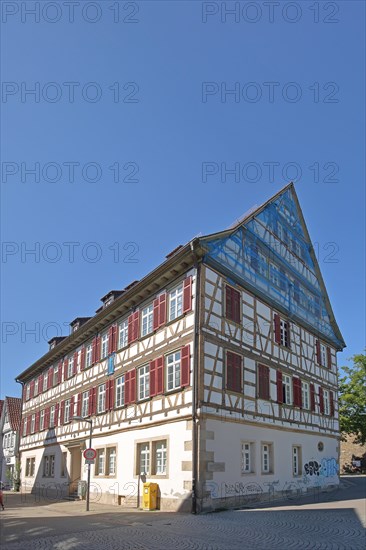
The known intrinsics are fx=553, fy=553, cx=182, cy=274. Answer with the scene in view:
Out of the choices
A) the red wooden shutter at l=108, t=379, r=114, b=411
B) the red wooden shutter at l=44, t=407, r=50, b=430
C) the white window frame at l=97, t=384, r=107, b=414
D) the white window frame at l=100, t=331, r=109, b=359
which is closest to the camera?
the red wooden shutter at l=108, t=379, r=114, b=411

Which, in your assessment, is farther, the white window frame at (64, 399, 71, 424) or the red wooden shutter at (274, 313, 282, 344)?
the white window frame at (64, 399, 71, 424)

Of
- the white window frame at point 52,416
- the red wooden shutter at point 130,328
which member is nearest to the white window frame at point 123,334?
the red wooden shutter at point 130,328

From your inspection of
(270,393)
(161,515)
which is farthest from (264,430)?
(161,515)

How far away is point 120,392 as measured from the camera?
81.1ft

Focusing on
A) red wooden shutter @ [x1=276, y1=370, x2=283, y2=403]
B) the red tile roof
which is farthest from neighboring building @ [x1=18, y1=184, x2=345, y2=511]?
the red tile roof

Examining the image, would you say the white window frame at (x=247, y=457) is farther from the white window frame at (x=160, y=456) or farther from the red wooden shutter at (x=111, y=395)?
the red wooden shutter at (x=111, y=395)

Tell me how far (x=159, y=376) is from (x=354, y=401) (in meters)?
23.2

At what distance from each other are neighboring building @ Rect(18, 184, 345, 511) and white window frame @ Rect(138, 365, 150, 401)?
91 millimetres

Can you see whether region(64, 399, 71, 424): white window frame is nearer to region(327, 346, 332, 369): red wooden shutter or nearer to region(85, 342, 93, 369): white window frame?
region(85, 342, 93, 369): white window frame

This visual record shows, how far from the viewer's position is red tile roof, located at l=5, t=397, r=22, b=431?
47.2m

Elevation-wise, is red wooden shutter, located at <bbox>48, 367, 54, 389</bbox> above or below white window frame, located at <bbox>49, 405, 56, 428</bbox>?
above

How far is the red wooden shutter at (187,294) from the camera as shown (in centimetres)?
2008

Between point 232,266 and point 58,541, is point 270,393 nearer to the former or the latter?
point 232,266

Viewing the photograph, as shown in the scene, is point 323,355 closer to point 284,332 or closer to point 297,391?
point 297,391
